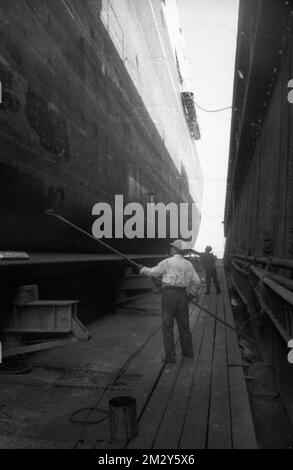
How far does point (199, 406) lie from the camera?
418 centimetres

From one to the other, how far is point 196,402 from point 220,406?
25 cm

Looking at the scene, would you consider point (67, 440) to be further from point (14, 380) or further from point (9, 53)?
point (9, 53)

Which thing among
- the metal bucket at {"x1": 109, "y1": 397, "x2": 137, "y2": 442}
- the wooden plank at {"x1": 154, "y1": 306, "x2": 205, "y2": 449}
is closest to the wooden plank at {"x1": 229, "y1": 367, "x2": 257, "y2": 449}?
the wooden plank at {"x1": 154, "y1": 306, "x2": 205, "y2": 449}

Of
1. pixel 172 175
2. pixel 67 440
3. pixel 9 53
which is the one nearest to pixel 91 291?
pixel 9 53

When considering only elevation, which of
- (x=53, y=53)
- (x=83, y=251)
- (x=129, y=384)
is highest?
(x=53, y=53)

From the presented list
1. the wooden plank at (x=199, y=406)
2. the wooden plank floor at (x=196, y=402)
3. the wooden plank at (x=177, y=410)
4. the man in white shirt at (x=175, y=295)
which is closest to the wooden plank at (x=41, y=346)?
the wooden plank floor at (x=196, y=402)

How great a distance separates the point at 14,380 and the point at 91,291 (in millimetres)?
4351

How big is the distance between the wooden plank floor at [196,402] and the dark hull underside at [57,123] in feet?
8.60

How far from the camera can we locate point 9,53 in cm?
544

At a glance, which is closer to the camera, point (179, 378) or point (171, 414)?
point (171, 414)

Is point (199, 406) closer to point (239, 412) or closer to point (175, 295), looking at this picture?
point (239, 412)

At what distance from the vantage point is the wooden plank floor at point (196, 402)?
3432 millimetres

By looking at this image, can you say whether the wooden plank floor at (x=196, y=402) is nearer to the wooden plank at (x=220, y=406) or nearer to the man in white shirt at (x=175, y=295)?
the wooden plank at (x=220, y=406)

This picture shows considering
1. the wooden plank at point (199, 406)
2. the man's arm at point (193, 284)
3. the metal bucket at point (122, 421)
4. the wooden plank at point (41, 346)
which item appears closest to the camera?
the metal bucket at point (122, 421)
